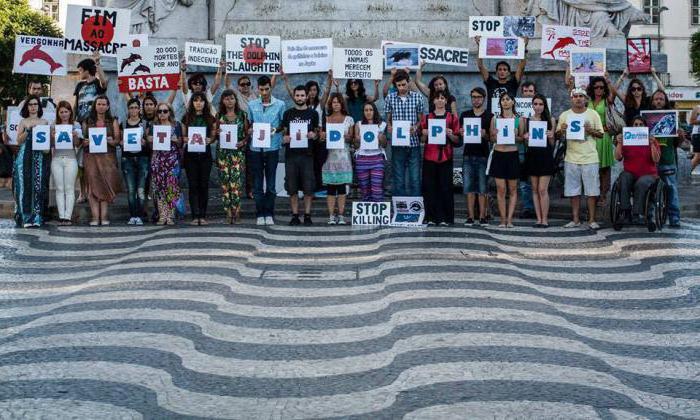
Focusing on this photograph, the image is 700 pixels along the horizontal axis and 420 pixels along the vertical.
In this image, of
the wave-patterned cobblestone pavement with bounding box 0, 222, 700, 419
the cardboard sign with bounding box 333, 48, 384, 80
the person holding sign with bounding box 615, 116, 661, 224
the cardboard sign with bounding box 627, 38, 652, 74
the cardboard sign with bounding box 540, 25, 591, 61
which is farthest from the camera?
the cardboard sign with bounding box 540, 25, 591, 61

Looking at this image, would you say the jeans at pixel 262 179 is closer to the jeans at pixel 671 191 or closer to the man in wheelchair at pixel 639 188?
the man in wheelchair at pixel 639 188

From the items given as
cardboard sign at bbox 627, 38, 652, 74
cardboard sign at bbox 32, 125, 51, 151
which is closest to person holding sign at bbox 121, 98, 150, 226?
cardboard sign at bbox 32, 125, 51, 151

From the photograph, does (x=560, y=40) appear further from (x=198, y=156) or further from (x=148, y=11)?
(x=148, y=11)

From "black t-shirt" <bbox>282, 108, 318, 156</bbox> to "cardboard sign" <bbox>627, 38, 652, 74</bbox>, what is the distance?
469cm

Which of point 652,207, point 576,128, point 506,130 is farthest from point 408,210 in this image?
point 652,207

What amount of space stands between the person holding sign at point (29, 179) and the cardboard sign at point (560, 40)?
7501mm

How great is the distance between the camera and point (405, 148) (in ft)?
50.8

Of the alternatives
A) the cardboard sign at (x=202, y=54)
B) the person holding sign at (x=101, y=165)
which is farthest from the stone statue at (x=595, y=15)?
the person holding sign at (x=101, y=165)

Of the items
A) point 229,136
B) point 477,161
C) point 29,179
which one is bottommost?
point 29,179

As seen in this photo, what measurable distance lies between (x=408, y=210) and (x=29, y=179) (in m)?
5.23

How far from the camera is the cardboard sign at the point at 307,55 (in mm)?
16359

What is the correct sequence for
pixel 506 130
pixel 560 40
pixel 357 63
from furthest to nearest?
pixel 560 40 < pixel 357 63 < pixel 506 130

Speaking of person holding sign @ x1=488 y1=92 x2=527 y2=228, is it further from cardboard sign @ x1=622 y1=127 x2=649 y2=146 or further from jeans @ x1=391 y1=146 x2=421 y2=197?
cardboard sign @ x1=622 y1=127 x2=649 y2=146

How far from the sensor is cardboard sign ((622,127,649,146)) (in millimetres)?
14734
